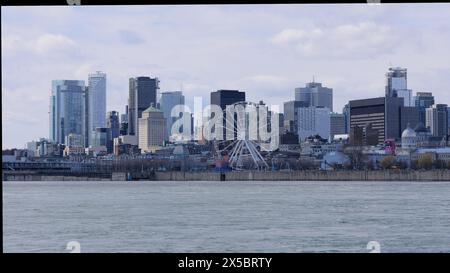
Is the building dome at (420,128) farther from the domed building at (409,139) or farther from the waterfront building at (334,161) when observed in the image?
the waterfront building at (334,161)

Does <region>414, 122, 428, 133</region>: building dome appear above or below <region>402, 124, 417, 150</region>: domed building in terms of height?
above

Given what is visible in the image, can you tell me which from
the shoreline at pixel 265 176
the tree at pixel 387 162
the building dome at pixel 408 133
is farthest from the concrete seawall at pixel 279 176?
the building dome at pixel 408 133

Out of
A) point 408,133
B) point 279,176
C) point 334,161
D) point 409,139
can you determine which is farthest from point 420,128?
point 279,176

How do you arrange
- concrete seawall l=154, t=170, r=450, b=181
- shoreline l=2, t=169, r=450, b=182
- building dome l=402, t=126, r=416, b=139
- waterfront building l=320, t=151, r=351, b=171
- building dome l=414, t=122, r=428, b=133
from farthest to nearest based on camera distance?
building dome l=414, t=122, r=428, b=133 < building dome l=402, t=126, r=416, b=139 < waterfront building l=320, t=151, r=351, b=171 < shoreline l=2, t=169, r=450, b=182 < concrete seawall l=154, t=170, r=450, b=181

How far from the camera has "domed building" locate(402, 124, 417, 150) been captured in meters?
85.3

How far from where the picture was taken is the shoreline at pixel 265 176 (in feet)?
234

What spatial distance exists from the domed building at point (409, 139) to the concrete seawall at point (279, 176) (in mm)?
12360

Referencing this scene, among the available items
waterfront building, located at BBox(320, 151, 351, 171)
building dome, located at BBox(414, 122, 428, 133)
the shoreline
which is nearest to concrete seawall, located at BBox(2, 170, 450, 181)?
the shoreline

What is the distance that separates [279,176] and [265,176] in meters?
1.30

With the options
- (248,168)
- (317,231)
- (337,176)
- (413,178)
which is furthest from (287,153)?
(317,231)

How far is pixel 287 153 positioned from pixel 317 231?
239ft

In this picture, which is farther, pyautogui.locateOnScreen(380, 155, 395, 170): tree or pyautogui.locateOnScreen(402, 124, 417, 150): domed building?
pyautogui.locateOnScreen(402, 124, 417, 150): domed building

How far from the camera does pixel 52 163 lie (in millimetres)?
81188

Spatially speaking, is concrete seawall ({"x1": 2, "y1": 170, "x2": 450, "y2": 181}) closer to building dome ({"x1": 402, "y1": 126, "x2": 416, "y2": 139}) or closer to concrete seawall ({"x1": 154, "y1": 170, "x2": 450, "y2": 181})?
concrete seawall ({"x1": 154, "y1": 170, "x2": 450, "y2": 181})
